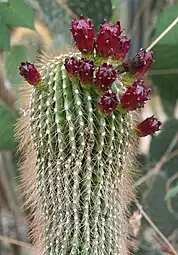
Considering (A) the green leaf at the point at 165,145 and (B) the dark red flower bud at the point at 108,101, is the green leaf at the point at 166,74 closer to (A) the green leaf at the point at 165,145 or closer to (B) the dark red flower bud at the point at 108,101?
(A) the green leaf at the point at 165,145

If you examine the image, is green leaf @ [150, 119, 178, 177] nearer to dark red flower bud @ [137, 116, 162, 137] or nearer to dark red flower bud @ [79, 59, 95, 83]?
dark red flower bud @ [137, 116, 162, 137]

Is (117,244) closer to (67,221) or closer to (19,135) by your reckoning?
(67,221)

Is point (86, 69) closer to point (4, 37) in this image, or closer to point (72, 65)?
point (72, 65)

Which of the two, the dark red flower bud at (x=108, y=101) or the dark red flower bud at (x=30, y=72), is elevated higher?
the dark red flower bud at (x=30, y=72)

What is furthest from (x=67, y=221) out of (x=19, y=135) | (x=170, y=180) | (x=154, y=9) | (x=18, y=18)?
(x=154, y=9)

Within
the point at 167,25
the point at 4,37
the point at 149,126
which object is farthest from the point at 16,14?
the point at 149,126

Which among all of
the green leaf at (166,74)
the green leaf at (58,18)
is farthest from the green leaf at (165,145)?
the green leaf at (58,18)

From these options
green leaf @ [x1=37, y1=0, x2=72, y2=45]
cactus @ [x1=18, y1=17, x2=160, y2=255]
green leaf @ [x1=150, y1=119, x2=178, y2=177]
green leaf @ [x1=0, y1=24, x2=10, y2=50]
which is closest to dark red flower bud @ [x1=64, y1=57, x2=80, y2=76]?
cactus @ [x1=18, y1=17, x2=160, y2=255]
